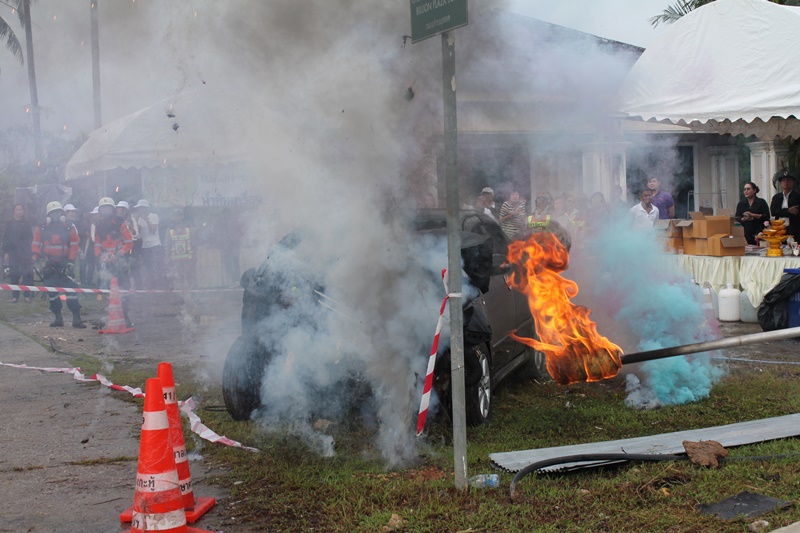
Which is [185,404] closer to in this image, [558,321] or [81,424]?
[81,424]

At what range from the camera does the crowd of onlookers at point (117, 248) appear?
12812 mm

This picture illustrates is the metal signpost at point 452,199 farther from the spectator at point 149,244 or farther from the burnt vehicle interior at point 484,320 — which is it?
the spectator at point 149,244

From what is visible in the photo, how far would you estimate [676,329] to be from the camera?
23.2 feet

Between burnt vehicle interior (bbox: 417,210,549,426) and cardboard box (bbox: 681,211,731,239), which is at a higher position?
cardboard box (bbox: 681,211,731,239)

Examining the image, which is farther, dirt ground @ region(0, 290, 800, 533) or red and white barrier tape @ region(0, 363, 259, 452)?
red and white barrier tape @ region(0, 363, 259, 452)

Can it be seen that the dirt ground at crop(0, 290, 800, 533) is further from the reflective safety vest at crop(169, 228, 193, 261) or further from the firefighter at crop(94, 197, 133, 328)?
the reflective safety vest at crop(169, 228, 193, 261)

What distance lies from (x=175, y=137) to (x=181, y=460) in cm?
1060

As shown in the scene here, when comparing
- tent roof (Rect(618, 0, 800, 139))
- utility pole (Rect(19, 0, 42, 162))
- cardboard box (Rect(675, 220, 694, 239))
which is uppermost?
utility pole (Rect(19, 0, 42, 162))

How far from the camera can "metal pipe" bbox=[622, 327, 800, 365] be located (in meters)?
5.66

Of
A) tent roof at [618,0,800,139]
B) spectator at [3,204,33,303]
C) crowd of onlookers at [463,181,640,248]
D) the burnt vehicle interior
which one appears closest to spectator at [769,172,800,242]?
tent roof at [618,0,800,139]

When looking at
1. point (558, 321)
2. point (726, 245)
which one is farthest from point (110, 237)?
point (726, 245)

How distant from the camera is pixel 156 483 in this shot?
4059mm

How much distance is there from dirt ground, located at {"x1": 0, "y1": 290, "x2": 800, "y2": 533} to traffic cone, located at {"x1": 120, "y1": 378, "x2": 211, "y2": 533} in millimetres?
333

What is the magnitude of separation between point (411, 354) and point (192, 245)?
11.8 metres
